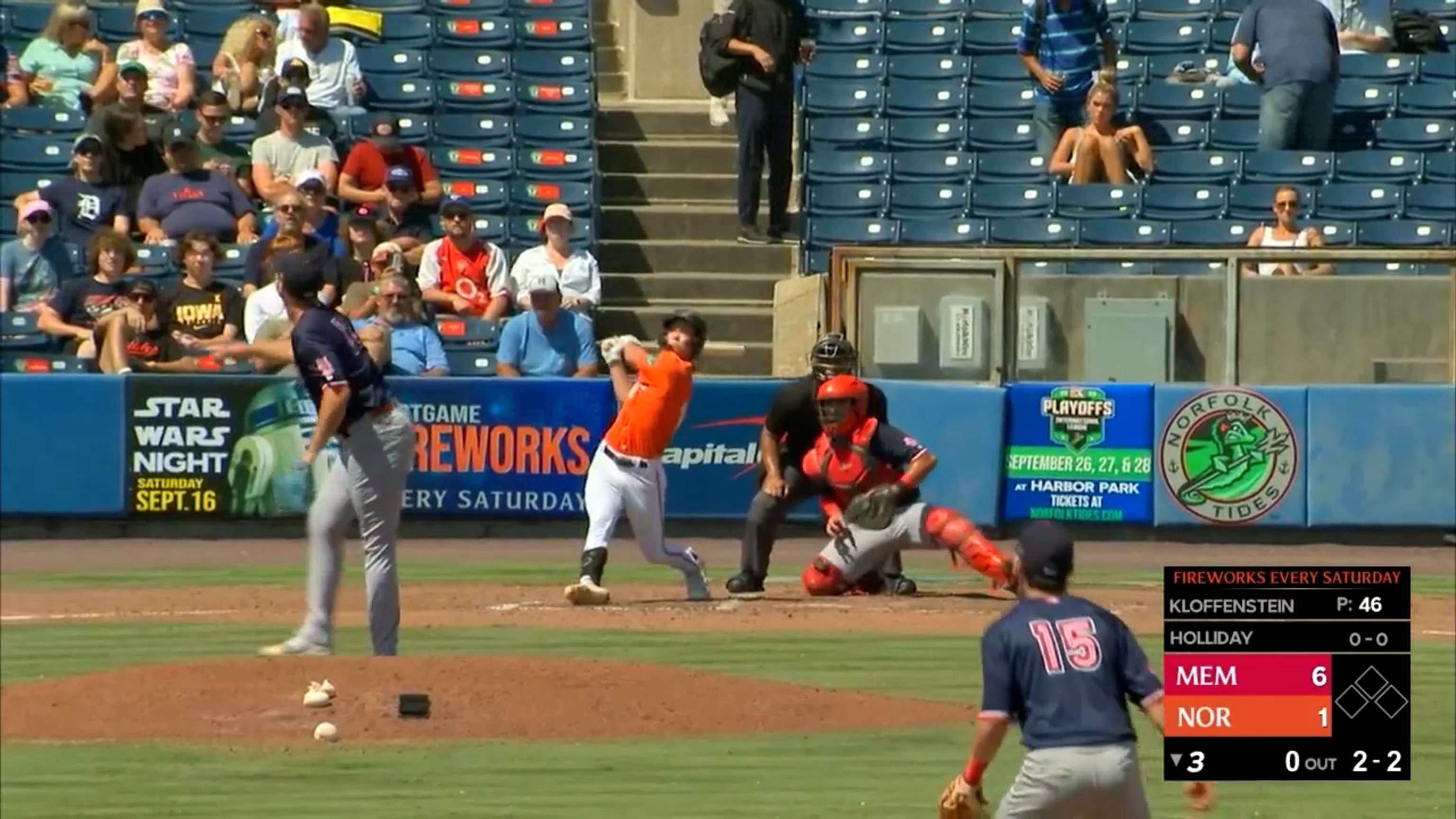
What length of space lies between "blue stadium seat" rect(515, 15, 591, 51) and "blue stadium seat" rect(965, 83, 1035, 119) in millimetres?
3516

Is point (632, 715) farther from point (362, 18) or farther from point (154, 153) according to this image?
point (362, 18)

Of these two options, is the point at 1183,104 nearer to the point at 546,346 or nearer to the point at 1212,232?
the point at 1212,232

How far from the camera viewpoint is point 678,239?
2419cm

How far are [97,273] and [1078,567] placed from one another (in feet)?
25.0

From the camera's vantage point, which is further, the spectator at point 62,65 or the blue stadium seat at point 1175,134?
the spectator at point 62,65

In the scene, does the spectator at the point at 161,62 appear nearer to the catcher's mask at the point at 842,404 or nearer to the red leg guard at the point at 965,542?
the catcher's mask at the point at 842,404

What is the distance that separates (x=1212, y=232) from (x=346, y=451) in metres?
10.4

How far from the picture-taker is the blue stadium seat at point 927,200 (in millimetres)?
22734

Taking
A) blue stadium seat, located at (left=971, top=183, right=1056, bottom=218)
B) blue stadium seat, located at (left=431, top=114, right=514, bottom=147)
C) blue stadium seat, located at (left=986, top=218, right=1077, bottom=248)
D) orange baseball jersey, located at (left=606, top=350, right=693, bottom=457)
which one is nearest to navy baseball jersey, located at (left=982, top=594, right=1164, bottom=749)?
orange baseball jersey, located at (left=606, top=350, right=693, bottom=457)

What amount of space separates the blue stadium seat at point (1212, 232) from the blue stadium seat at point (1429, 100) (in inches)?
79.4

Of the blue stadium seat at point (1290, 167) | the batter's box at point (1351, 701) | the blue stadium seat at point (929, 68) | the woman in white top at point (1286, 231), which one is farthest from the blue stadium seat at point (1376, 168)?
the batter's box at point (1351, 701)

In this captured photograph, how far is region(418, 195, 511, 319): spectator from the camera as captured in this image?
835 inches

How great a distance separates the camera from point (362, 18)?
24312 millimetres

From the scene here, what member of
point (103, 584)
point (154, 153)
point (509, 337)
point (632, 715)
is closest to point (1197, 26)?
point (509, 337)
